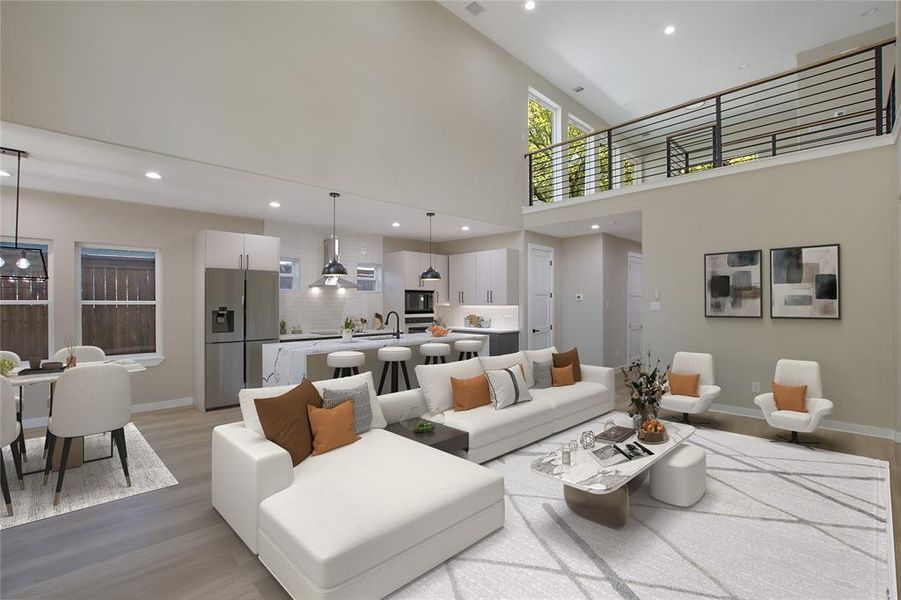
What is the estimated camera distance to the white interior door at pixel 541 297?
8.09 m

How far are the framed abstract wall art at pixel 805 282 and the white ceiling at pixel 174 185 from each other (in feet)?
13.8

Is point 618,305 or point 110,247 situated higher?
point 110,247

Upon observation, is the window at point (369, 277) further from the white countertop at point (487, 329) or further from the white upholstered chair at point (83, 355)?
the white upholstered chair at point (83, 355)

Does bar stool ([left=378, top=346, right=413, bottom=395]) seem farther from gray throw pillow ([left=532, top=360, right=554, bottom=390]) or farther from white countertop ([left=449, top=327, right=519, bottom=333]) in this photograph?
white countertop ([left=449, top=327, right=519, bottom=333])

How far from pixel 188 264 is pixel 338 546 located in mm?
5566

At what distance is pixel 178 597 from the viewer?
6.95 feet

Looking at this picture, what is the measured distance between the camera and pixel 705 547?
8.27 ft

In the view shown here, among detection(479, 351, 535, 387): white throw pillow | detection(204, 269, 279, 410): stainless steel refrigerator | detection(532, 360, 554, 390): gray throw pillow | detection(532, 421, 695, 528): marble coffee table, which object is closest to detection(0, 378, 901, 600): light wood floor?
detection(532, 421, 695, 528): marble coffee table

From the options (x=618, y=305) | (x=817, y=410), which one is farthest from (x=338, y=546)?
(x=618, y=305)

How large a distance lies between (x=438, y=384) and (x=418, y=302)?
4.40 meters

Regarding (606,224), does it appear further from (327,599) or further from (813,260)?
(327,599)

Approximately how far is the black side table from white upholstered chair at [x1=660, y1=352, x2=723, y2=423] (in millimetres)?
2546

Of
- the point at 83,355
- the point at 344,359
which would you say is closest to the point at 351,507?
the point at 344,359

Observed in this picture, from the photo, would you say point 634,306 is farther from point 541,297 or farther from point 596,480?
point 596,480
